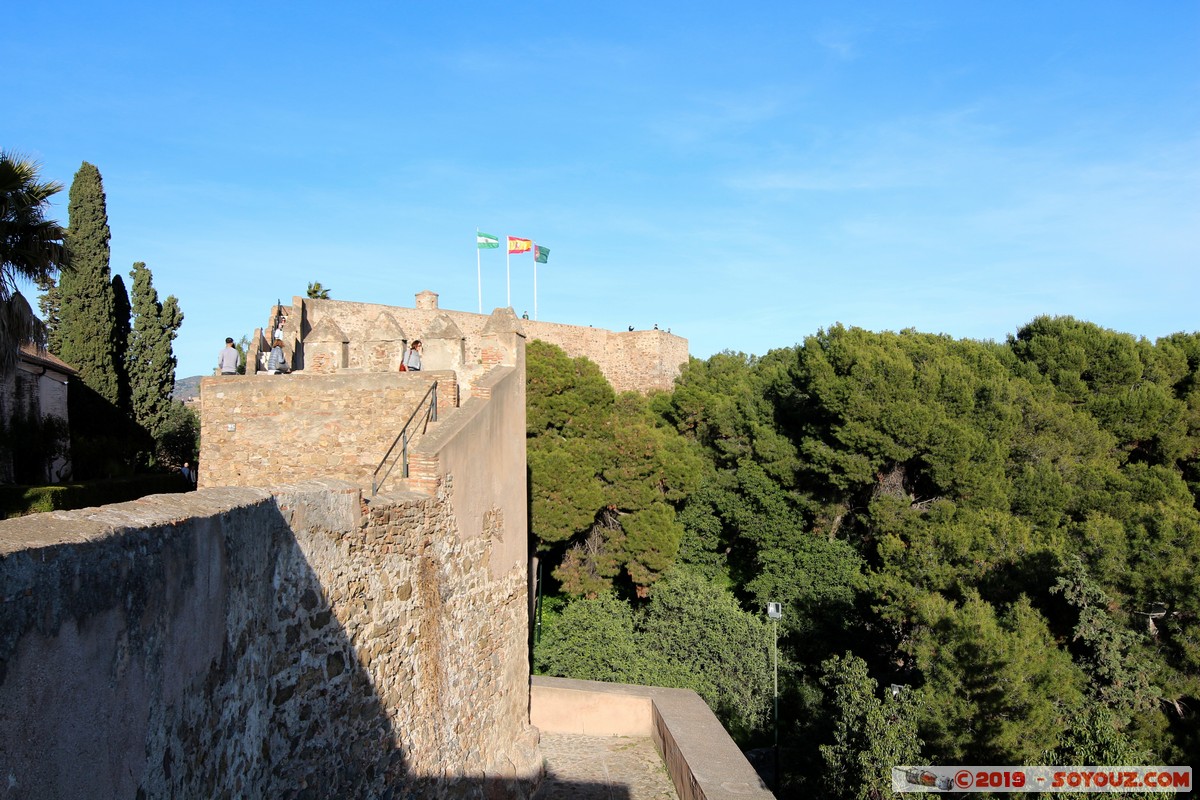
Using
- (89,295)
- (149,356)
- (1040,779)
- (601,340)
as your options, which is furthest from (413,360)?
(601,340)

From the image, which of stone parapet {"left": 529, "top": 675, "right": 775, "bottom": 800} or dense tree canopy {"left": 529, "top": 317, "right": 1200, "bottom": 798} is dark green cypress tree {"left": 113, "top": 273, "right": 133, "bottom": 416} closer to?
dense tree canopy {"left": 529, "top": 317, "right": 1200, "bottom": 798}

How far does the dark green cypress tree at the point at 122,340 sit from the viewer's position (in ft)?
70.8

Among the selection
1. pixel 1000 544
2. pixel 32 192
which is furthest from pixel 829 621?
pixel 32 192

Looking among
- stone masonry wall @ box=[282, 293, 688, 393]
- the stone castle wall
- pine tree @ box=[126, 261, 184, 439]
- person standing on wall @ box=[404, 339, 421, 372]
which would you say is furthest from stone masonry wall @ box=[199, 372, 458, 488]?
stone masonry wall @ box=[282, 293, 688, 393]

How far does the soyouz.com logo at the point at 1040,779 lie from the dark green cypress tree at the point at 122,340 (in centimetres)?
2028

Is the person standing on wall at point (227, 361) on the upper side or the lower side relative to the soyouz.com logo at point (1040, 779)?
upper

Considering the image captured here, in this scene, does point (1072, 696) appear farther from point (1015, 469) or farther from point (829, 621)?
point (1015, 469)

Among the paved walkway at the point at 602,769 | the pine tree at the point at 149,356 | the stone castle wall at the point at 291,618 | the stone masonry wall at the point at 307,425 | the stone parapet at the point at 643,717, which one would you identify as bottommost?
the paved walkway at the point at 602,769

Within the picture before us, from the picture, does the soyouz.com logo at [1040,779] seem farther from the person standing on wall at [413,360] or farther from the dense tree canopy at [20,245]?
the dense tree canopy at [20,245]

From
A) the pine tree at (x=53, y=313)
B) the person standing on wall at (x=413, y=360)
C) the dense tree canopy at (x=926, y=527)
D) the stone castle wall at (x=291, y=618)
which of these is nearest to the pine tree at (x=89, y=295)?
the pine tree at (x=53, y=313)

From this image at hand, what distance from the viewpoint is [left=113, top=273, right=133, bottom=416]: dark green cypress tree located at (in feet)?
70.8

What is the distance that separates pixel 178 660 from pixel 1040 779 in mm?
11574

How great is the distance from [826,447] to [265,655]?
75.5 feet

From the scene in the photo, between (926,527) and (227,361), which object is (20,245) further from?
(926,527)
